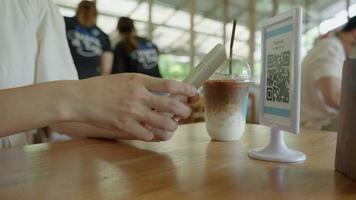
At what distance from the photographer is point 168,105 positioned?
23.9 inches

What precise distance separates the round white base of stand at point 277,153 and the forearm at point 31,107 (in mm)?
348

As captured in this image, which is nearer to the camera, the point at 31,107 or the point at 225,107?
the point at 31,107

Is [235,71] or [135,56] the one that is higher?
[135,56]

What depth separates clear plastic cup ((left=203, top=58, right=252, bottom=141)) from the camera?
0.88m

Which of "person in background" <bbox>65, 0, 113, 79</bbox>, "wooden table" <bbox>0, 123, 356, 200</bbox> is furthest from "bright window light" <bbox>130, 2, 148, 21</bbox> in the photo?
"wooden table" <bbox>0, 123, 356, 200</bbox>

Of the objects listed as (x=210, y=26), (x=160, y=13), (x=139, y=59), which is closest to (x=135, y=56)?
(x=139, y=59)

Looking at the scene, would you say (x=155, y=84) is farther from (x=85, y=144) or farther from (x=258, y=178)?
(x=85, y=144)

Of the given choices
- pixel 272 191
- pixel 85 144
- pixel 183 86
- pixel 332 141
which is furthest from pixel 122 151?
pixel 332 141

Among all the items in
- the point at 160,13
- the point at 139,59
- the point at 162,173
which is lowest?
the point at 162,173

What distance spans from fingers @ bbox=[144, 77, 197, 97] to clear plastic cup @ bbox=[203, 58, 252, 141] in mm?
262

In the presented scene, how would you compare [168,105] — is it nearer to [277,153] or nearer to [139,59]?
[277,153]

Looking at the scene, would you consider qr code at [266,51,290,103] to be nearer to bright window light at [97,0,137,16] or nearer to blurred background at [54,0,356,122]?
blurred background at [54,0,356,122]

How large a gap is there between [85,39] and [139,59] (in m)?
0.56

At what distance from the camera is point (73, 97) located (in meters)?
0.56
